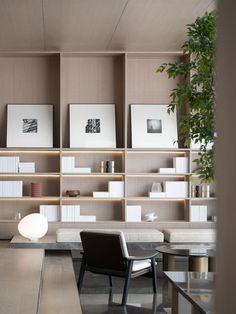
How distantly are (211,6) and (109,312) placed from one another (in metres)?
3.76

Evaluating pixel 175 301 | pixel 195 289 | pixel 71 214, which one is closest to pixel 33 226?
pixel 71 214

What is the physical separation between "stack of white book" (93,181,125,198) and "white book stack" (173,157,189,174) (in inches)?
36.3

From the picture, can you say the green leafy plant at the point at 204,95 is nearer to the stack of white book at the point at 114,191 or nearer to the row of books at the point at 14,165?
the stack of white book at the point at 114,191

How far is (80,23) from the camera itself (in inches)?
315

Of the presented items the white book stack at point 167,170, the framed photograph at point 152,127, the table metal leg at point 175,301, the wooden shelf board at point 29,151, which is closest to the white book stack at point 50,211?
the wooden shelf board at point 29,151

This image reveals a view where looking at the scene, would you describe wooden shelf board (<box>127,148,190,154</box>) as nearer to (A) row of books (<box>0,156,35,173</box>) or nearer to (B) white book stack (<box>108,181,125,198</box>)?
(B) white book stack (<box>108,181,125,198</box>)

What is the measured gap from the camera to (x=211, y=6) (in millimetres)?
7230

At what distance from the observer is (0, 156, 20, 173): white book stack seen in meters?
9.63

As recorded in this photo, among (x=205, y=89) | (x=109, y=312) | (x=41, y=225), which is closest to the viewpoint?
(x=205, y=89)

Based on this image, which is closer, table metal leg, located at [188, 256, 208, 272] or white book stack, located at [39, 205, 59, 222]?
table metal leg, located at [188, 256, 208, 272]

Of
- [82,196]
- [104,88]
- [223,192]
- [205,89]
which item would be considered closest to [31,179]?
[82,196]

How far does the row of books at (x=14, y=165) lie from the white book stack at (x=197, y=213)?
263 centimetres

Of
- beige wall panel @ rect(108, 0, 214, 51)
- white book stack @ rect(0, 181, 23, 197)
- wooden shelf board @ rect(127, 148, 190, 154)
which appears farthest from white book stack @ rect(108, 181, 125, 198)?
beige wall panel @ rect(108, 0, 214, 51)

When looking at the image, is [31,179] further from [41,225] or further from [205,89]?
[205,89]
